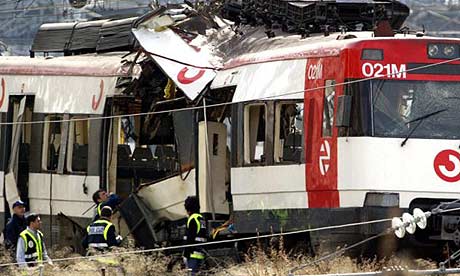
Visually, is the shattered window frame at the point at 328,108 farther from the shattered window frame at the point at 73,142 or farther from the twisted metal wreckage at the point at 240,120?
the shattered window frame at the point at 73,142

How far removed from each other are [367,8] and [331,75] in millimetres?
3279

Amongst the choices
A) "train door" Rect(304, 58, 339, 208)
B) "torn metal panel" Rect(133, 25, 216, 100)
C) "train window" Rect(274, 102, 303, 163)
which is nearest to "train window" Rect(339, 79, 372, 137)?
"train door" Rect(304, 58, 339, 208)

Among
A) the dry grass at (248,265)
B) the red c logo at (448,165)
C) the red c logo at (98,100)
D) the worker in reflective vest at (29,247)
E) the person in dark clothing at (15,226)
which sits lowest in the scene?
the dry grass at (248,265)

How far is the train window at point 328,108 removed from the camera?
691 inches

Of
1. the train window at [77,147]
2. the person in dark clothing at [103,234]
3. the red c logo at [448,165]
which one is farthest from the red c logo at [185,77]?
the red c logo at [448,165]

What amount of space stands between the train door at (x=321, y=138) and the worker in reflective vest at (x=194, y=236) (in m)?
1.78

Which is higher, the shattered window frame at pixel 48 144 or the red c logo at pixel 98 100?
the red c logo at pixel 98 100

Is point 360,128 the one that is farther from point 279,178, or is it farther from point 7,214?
point 7,214

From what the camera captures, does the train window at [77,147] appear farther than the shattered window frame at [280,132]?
Yes

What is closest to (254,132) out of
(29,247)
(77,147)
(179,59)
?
(179,59)

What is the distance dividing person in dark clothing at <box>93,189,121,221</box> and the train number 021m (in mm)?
4661

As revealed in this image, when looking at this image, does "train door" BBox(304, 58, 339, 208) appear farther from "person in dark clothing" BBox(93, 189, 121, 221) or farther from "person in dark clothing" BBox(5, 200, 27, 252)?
"person in dark clothing" BBox(5, 200, 27, 252)

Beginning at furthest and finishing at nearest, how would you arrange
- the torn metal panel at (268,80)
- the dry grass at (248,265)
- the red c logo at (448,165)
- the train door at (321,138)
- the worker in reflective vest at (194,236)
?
the worker in reflective vest at (194,236) → the torn metal panel at (268,80) → the train door at (321,138) → the red c logo at (448,165) → the dry grass at (248,265)

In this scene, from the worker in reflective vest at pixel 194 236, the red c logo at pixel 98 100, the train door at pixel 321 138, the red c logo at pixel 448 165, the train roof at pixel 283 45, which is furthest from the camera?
the red c logo at pixel 98 100
